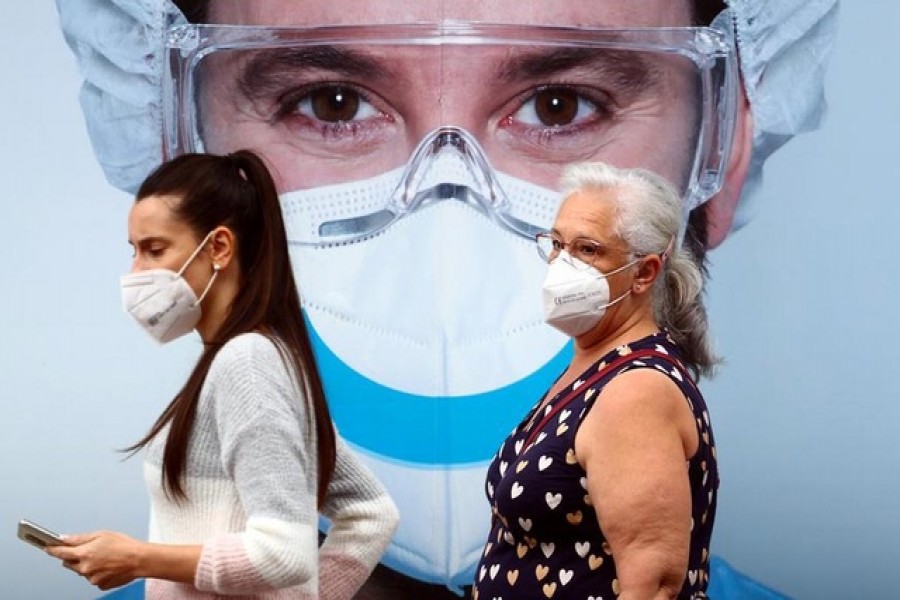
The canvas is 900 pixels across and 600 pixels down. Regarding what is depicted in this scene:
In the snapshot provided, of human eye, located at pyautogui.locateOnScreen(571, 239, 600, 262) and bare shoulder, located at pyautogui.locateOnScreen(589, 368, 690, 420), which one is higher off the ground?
human eye, located at pyautogui.locateOnScreen(571, 239, 600, 262)

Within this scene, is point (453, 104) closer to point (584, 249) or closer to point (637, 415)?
point (584, 249)

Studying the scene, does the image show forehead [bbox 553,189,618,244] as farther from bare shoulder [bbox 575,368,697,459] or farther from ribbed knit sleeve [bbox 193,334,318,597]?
ribbed knit sleeve [bbox 193,334,318,597]

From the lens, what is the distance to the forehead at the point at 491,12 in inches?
126

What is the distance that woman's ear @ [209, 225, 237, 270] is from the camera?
1968 mm

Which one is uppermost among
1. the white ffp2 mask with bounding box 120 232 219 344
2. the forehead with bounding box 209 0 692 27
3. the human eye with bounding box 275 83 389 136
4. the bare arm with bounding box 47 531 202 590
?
the forehead with bounding box 209 0 692 27

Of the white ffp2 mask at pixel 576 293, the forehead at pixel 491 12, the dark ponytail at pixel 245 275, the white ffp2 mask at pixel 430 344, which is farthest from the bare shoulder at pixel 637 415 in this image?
the forehead at pixel 491 12

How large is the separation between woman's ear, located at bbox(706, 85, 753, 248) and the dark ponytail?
1.53 metres

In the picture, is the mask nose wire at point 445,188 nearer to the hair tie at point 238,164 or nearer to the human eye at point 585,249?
the human eye at point 585,249

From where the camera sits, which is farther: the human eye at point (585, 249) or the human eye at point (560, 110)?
the human eye at point (560, 110)

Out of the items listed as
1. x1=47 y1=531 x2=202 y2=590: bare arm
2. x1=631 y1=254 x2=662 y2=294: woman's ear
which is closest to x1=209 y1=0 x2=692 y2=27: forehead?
x1=631 y1=254 x2=662 y2=294: woman's ear

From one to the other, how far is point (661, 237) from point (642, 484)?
391 millimetres

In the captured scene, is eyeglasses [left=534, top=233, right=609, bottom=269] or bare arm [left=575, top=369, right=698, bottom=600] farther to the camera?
eyeglasses [left=534, top=233, right=609, bottom=269]

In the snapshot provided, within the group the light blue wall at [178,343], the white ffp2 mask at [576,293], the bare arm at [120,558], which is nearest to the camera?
the bare arm at [120,558]

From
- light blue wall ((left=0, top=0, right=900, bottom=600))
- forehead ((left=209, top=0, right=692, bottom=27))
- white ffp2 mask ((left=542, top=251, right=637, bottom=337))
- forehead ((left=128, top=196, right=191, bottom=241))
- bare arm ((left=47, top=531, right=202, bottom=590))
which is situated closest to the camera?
bare arm ((left=47, top=531, right=202, bottom=590))
